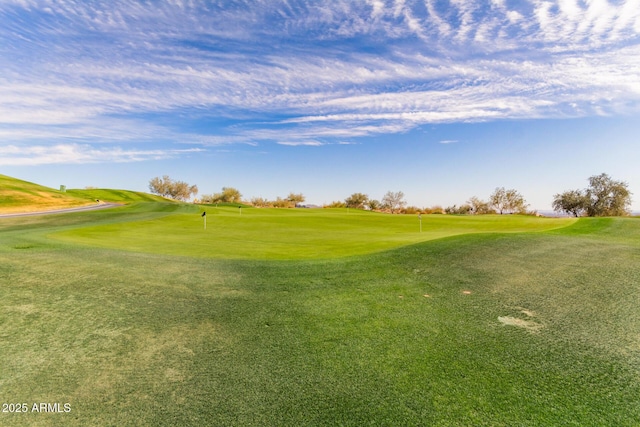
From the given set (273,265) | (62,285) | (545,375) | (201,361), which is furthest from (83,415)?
(273,265)

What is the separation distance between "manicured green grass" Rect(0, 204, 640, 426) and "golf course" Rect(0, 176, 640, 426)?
0.07 ft

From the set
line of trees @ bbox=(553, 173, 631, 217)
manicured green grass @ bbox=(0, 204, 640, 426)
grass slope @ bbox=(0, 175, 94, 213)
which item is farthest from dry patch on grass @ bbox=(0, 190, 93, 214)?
line of trees @ bbox=(553, 173, 631, 217)

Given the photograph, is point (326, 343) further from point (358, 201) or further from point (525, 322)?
point (358, 201)

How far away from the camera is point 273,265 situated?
989cm

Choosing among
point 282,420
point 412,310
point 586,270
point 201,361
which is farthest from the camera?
point 586,270

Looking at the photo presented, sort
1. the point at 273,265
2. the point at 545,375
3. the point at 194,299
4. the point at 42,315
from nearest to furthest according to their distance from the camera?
the point at 545,375 < the point at 42,315 < the point at 194,299 < the point at 273,265

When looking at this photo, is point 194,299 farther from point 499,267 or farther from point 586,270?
point 586,270

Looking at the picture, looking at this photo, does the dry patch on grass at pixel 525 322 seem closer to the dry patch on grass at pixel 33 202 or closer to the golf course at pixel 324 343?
the golf course at pixel 324 343

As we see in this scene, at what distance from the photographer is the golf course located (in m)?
3.37

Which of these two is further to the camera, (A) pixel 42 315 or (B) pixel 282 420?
(A) pixel 42 315

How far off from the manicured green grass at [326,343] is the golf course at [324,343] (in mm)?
22

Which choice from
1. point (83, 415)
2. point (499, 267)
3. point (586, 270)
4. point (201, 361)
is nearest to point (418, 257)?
point (499, 267)

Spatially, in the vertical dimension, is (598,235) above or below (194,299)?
above

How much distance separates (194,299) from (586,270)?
9.06 m
